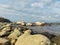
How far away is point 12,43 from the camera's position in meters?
16.4

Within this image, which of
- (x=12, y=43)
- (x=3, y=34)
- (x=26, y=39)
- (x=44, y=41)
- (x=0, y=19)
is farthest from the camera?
(x=0, y=19)

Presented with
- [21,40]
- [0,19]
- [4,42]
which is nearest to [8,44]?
[4,42]

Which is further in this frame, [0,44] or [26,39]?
[0,44]

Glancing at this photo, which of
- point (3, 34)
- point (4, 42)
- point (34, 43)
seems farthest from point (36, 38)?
point (3, 34)

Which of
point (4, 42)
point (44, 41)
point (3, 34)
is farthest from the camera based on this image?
point (3, 34)

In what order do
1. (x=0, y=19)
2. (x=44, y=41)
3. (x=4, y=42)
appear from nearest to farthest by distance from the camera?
(x=44, y=41) < (x=4, y=42) < (x=0, y=19)

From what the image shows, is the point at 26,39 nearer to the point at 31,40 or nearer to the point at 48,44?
the point at 31,40

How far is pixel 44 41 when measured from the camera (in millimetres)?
11289

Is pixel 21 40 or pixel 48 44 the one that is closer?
pixel 48 44

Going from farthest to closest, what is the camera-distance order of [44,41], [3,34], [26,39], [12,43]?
[3,34] < [12,43] < [26,39] < [44,41]

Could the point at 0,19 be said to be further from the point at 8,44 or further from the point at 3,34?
the point at 8,44

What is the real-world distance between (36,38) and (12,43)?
5.19m

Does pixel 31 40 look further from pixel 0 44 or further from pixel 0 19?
pixel 0 19

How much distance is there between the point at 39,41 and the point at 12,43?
5454 millimetres
